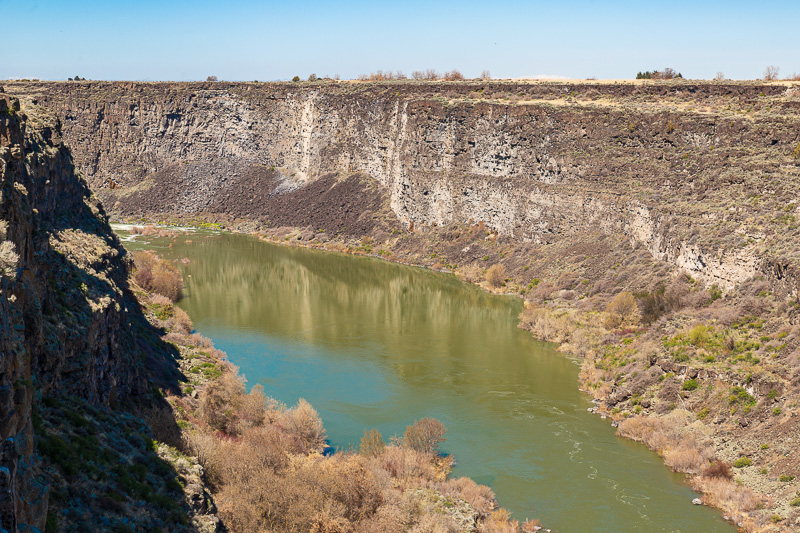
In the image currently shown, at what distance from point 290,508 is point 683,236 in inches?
1477

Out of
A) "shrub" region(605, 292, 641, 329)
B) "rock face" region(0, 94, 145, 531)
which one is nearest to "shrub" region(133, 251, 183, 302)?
"rock face" region(0, 94, 145, 531)

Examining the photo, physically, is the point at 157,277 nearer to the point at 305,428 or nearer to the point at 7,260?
the point at 305,428

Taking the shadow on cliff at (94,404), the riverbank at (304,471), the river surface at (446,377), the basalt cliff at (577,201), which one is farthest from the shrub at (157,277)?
→ the shadow on cliff at (94,404)

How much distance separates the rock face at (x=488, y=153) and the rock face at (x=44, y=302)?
1304 inches

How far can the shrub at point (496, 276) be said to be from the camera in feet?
214

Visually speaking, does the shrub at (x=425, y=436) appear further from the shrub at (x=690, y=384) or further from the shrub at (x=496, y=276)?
the shrub at (x=496, y=276)

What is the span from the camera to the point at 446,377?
138ft

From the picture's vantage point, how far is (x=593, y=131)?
6669 cm

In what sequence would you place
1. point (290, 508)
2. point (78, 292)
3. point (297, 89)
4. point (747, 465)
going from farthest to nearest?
point (297, 89) < point (747, 465) < point (78, 292) < point (290, 508)

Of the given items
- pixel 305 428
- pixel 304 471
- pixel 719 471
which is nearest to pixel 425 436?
pixel 305 428

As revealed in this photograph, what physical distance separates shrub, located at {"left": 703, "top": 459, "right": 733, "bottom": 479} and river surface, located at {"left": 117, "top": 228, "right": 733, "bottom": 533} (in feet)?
3.66

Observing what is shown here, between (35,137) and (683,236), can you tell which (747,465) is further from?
(35,137)

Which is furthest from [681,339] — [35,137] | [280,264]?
[280,264]

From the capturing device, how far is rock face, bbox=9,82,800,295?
51219mm
